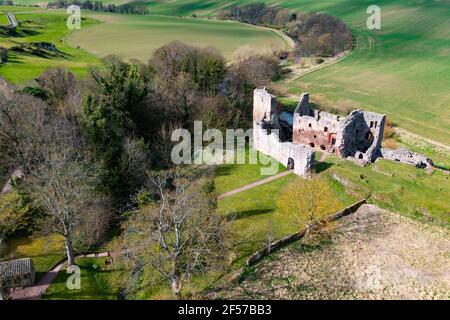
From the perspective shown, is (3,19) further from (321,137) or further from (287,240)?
(287,240)

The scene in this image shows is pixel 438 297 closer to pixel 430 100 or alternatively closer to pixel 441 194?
pixel 441 194

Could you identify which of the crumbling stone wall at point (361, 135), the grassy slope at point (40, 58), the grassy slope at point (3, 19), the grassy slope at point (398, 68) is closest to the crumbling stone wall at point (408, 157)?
the crumbling stone wall at point (361, 135)

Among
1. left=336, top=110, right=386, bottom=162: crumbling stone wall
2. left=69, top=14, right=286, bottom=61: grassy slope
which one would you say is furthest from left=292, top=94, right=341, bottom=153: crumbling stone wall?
left=69, top=14, right=286, bottom=61: grassy slope

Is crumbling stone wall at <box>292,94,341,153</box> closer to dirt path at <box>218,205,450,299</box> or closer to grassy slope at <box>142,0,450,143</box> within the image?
dirt path at <box>218,205,450,299</box>
